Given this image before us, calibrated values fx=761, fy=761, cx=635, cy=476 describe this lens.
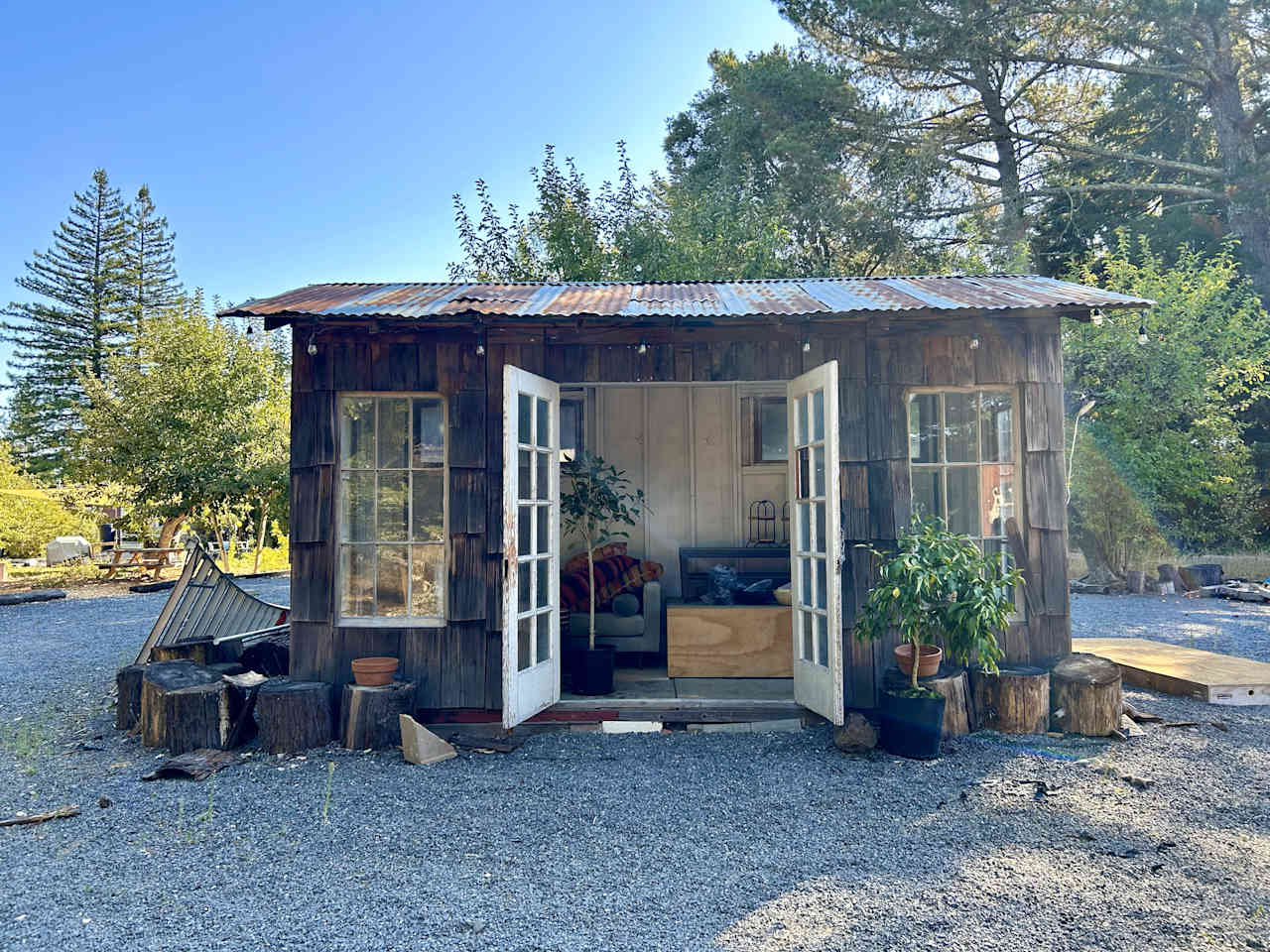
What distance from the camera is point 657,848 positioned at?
2877mm

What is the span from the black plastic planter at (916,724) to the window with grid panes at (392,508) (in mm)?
2554

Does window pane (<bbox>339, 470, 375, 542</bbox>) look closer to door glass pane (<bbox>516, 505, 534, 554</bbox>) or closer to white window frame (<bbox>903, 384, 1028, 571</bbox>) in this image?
door glass pane (<bbox>516, 505, 534, 554</bbox>)

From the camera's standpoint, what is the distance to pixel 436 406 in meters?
4.55

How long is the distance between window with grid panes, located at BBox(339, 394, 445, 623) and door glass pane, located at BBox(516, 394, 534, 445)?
59 cm

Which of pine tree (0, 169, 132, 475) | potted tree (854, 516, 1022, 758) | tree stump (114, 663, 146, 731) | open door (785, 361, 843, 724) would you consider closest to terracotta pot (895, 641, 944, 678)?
potted tree (854, 516, 1022, 758)

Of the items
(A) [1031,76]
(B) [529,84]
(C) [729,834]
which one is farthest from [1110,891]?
(A) [1031,76]

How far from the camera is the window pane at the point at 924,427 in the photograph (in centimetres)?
453

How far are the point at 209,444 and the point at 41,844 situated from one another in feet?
31.6

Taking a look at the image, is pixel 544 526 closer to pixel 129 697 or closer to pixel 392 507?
pixel 392 507

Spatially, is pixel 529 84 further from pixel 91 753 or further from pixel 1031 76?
pixel 91 753

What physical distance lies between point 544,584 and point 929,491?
2346 millimetres

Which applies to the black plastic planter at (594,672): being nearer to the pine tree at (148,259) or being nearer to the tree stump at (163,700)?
the tree stump at (163,700)

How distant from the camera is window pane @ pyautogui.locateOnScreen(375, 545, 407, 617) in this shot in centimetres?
446

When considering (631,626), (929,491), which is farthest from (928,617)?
(631,626)
